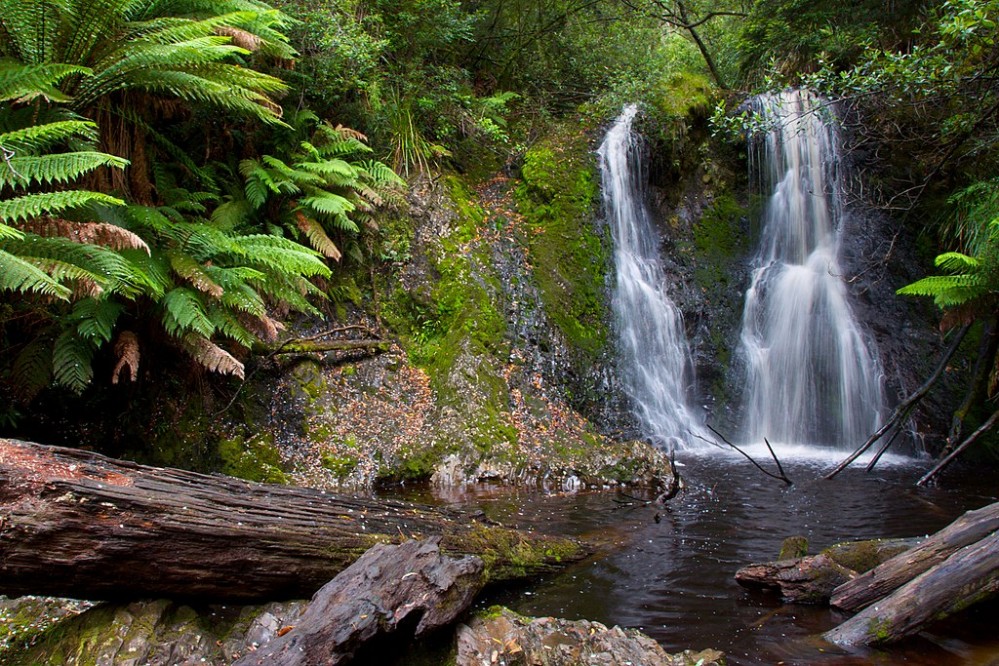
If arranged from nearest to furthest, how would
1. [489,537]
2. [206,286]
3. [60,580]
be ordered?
1. [60,580]
2. [489,537]
3. [206,286]

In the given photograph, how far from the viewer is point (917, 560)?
3625 mm

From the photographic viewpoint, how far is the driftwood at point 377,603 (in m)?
2.60

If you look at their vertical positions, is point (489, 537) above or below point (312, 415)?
below

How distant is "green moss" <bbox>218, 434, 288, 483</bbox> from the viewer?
615 cm

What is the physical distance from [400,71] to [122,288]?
702 cm

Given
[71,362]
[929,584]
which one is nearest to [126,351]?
[71,362]

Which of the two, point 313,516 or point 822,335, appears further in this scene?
point 822,335

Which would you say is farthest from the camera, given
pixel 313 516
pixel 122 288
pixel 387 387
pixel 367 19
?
pixel 367 19

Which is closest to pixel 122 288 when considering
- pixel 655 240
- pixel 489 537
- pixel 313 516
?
pixel 313 516

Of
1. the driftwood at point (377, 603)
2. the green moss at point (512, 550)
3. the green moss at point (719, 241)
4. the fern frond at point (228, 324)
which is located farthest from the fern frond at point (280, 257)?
the green moss at point (719, 241)

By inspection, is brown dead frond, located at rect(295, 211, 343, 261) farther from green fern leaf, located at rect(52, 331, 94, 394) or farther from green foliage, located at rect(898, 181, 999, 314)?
green foliage, located at rect(898, 181, 999, 314)

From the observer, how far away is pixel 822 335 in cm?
988

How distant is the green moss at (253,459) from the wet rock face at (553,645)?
12.0 feet

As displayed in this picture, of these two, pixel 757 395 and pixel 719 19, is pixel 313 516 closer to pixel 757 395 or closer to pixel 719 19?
pixel 757 395
